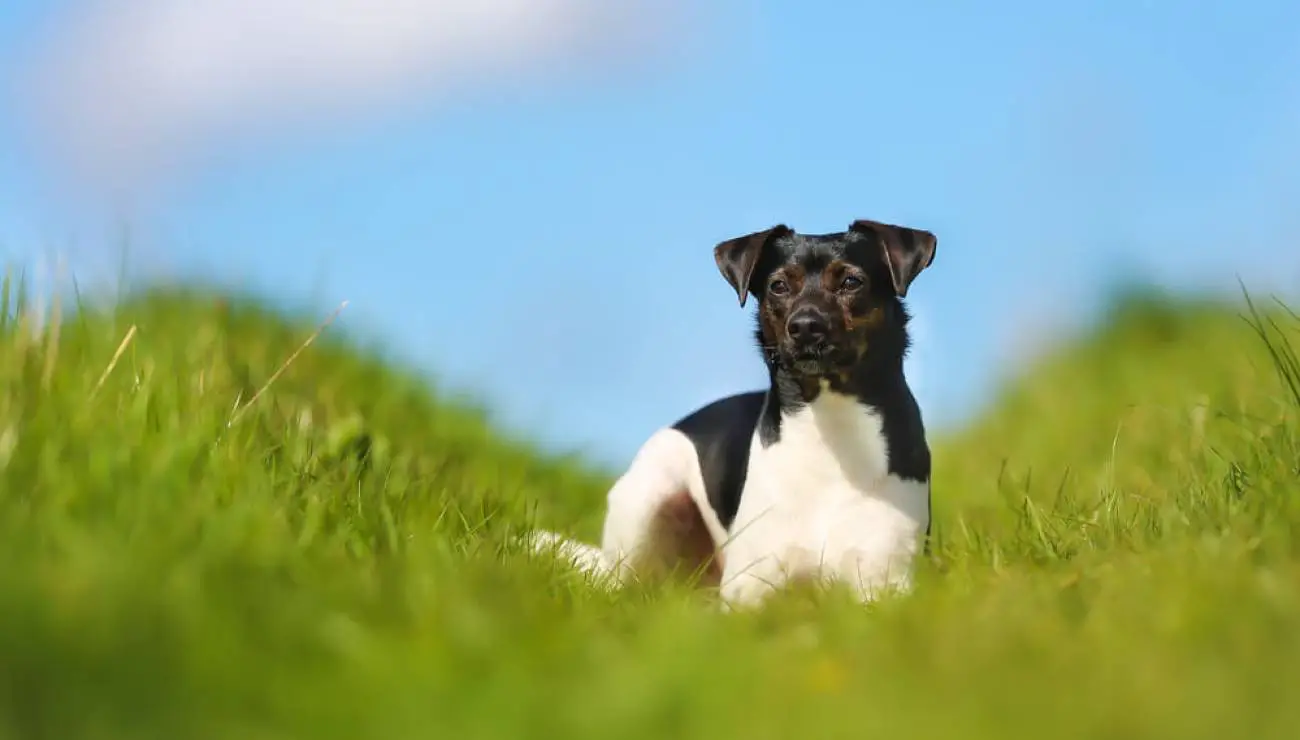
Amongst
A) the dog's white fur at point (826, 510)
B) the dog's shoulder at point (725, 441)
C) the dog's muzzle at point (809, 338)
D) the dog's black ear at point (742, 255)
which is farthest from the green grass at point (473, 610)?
the dog's black ear at point (742, 255)

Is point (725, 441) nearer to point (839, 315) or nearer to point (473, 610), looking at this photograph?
point (839, 315)

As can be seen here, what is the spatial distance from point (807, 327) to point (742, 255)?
633 millimetres

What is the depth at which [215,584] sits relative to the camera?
3.68 metres

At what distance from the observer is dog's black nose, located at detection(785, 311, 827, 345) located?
16.9 feet

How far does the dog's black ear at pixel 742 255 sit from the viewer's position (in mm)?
5625

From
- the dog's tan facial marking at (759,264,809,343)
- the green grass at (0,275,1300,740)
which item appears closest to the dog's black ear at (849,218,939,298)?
the dog's tan facial marking at (759,264,809,343)

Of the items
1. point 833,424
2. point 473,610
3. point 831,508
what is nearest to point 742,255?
point 833,424

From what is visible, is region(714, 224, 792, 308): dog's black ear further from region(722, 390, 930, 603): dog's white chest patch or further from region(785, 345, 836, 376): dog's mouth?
region(722, 390, 930, 603): dog's white chest patch

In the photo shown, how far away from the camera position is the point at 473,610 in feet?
11.5

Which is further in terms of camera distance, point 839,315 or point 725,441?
point 725,441

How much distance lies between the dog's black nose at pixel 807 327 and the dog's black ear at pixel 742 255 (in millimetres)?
417

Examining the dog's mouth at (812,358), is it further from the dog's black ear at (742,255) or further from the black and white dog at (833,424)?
the dog's black ear at (742,255)

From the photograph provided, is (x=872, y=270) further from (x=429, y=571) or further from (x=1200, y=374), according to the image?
(x=1200, y=374)

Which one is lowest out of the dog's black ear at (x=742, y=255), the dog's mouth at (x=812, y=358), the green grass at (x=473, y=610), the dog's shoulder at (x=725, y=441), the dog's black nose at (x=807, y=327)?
the dog's shoulder at (x=725, y=441)
